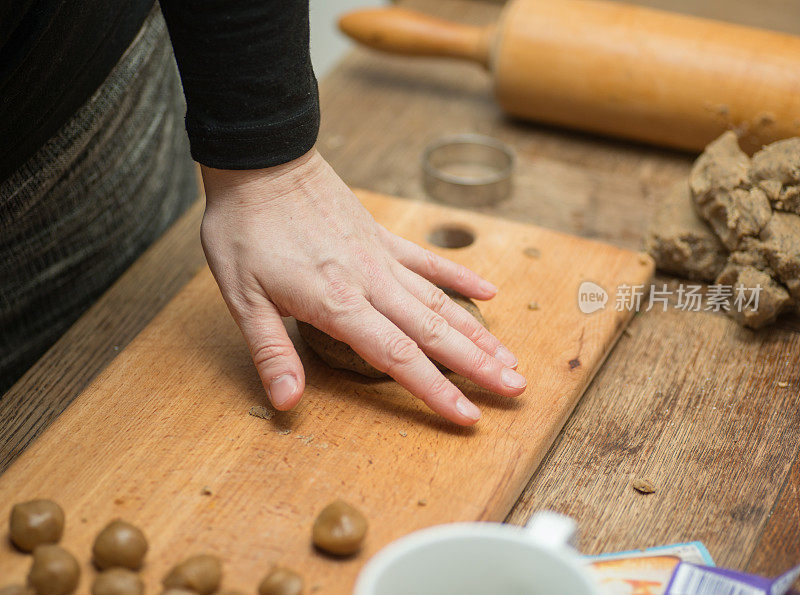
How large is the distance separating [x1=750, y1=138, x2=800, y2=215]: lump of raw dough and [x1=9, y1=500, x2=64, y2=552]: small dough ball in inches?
45.5

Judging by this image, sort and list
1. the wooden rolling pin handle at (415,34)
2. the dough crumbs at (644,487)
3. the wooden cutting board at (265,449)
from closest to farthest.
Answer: the wooden cutting board at (265,449), the dough crumbs at (644,487), the wooden rolling pin handle at (415,34)

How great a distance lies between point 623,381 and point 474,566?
23.3 inches

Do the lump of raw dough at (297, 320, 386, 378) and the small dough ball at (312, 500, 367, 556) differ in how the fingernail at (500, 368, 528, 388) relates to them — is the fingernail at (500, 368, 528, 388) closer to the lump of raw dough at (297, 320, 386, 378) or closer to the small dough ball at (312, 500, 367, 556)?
the lump of raw dough at (297, 320, 386, 378)

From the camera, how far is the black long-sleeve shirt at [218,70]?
38.9 inches

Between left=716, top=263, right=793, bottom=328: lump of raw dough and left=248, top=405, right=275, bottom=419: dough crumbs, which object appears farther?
left=716, top=263, right=793, bottom=328: lump of raw dough

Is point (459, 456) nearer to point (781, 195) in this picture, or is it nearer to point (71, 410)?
point (71, 410)

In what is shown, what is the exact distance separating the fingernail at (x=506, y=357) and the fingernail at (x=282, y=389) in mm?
303

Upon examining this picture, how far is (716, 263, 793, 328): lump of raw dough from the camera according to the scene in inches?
49.9

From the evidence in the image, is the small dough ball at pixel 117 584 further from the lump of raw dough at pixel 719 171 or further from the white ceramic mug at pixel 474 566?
the lump of raw dough at pixel 719 171

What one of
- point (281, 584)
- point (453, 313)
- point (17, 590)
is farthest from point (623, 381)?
point (17, 590)

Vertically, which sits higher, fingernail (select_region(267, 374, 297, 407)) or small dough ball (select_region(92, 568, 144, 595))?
small dough ball (select_region(92, 568, 144, 595))

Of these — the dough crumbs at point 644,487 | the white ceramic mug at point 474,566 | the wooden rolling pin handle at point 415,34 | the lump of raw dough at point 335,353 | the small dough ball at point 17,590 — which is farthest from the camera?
the wooden rolling pin handle at point 415,34

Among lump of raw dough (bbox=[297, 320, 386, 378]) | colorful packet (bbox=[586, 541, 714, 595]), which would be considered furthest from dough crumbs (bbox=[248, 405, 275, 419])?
colorful packet (bbox=[586, 541, 714, 595])

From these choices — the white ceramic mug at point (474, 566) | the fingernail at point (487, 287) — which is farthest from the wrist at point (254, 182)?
the white ceramic mug at point (474, 566)
